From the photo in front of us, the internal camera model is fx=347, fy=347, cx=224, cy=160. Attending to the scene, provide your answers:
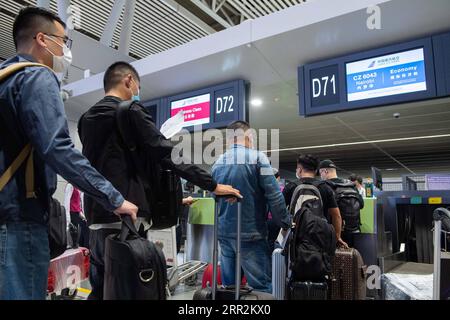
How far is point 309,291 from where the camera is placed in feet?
7.75

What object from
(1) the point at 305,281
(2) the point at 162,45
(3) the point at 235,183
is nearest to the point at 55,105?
(3) the point at 235,183

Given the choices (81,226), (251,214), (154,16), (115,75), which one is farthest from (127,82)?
(154,16)

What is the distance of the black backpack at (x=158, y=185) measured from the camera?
5.36ft

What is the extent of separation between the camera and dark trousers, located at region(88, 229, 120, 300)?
160 centimetres

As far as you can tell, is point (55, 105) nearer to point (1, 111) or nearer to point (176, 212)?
point (1, 111)

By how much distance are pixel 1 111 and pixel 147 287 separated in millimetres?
833

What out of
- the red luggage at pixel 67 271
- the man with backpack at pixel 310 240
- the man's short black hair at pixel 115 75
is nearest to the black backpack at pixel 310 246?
the man with backpack at pixel 310 240

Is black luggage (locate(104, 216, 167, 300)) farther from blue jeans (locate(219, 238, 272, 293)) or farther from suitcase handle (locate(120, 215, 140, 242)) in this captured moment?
blue jeans (locate(219, 238, 272, 293))

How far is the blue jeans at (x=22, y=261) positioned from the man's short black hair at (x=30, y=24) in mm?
816

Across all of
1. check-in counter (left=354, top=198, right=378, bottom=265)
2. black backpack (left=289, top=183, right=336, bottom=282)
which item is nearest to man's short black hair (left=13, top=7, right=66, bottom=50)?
black backpack (left=289, top=183, right=336, bottom=282)

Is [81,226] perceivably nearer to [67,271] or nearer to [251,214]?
[67,271]

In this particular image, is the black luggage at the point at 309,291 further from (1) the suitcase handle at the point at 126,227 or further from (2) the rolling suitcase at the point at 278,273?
(1) the suitcase handle at the point at 126,227

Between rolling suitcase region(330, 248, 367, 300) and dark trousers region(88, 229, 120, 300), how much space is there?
2000 mm

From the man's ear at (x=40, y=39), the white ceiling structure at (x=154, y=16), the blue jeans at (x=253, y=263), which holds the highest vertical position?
the white ceiling structure at (x=154, y=16)
